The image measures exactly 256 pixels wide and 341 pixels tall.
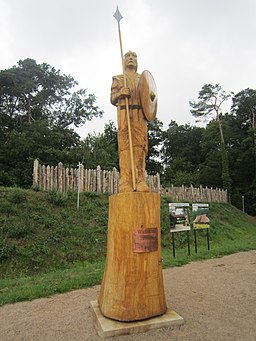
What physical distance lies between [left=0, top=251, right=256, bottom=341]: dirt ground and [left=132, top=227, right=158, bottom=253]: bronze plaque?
885 mm

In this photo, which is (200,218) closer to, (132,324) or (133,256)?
(133,256)

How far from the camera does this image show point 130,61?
457cm

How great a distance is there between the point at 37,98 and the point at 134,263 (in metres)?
26.0

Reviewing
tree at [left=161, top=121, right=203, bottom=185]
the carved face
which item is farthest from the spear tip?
tree at [left=161, top=121, right=203, bottom=185]

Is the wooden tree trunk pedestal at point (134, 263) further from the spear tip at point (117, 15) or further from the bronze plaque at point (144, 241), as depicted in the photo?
the spear tip at point (117, 15)

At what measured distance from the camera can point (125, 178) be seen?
4117mm

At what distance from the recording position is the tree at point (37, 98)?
24.6 metres

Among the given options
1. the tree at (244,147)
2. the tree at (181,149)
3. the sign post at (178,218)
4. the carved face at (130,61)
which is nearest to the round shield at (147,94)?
the carved face at (130,61)

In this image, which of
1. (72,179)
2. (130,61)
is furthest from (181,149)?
(130,61)

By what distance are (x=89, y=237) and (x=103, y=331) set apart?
6962 millimetres

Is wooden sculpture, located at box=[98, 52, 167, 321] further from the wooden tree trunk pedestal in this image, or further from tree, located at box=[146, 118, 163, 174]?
tree, located at box=[146, 118, 163, 174]

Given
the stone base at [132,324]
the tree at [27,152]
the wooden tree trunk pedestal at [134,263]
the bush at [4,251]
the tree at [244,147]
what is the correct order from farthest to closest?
the tree at [244,147] → the tree at [27,152] → the bush at [4,251] → the wooden tree trunk pedestal at [134,263] → the stone base at [132,324]

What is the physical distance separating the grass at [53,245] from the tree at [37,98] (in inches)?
565

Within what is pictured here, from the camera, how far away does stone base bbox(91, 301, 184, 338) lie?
10.6ft
